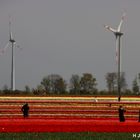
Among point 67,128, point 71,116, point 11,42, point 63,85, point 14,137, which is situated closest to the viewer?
point 14,137

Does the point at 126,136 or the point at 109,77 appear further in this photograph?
the point at 109,77

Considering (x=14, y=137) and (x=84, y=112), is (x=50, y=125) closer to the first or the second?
(x=14, y=137)

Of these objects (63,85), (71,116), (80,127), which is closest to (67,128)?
(80,127)

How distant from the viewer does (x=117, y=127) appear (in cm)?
2286

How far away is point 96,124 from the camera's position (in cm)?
2361

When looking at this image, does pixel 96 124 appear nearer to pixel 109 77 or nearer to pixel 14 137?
pixel 14 137

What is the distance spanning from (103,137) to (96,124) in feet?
15.4

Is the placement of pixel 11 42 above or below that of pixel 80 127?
above

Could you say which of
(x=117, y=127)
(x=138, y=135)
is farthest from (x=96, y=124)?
(x=138, y=135)

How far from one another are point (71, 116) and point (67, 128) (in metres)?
9.46

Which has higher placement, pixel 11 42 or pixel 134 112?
pixel 11 42

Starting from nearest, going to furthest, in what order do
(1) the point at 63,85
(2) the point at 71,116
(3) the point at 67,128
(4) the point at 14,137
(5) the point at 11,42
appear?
(4) the point at 14,137 < (3) the point at 67,128 < (2) the point at 71,116 < (5) the point at 11,42 < (1) the point at 63,85

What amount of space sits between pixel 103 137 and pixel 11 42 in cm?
5246

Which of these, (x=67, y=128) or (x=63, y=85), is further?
(x=63, y=85)
